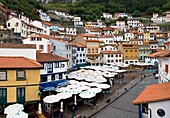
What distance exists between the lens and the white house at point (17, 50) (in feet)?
76.7

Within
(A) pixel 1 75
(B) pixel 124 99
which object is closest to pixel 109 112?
(B) pixel 124 99

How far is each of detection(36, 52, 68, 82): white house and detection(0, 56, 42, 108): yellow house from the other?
4628 mm

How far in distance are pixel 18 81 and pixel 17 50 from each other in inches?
184

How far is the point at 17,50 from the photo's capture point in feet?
78.7

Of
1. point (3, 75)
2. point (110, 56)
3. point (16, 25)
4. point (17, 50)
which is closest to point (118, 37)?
point (110, 56)

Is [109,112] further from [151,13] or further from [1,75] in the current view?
[151,13]

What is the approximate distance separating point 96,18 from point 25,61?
104914mm

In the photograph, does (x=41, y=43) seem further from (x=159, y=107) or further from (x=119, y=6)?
(x=119, y=6)

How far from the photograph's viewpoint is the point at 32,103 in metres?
21.6

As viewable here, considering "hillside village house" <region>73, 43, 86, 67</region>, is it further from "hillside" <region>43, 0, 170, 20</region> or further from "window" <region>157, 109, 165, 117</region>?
"hillside" <region>43, 0, 170, 20</region>

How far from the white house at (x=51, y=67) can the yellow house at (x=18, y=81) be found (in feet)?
15.2

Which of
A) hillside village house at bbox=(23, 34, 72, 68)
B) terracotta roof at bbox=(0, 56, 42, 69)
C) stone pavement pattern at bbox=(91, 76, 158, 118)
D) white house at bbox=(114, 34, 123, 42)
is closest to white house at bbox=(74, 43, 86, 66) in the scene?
hillside village house at bbox=(23, 34, 72, 68)

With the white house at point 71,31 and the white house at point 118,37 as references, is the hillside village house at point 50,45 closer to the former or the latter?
the white house at point 71,31

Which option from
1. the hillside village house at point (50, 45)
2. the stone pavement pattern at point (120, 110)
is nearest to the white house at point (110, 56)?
the hillside village house at point (50, 45)
